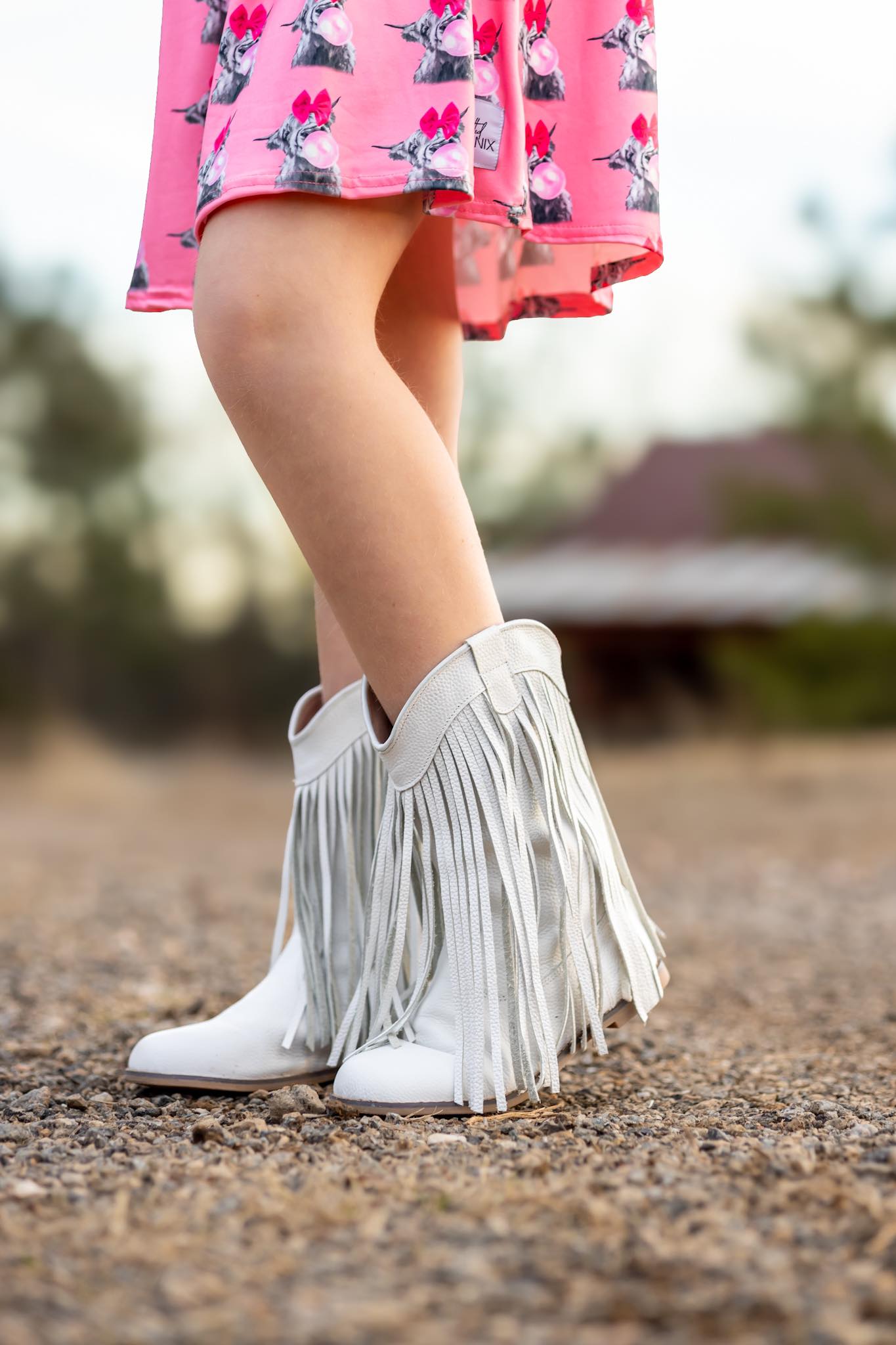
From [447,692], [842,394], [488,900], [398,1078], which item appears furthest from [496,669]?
[842,394]

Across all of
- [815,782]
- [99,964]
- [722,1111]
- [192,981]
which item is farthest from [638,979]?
[815,782]

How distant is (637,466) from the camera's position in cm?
1161

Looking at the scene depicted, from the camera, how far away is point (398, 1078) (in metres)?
0.81

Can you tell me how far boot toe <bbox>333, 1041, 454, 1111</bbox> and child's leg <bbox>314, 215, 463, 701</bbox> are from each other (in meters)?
0.30

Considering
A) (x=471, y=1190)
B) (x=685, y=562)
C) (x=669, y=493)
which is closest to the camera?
(x=471, y=1190)

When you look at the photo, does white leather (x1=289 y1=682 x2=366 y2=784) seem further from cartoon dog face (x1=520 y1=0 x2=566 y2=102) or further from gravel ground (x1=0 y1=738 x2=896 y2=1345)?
cartoon dog face (x1=520 y1=0 x2=566 y2=102)

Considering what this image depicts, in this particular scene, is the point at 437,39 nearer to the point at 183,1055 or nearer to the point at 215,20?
the point at 215,20

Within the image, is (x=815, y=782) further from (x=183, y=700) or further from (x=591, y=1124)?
(x=183, y=700)

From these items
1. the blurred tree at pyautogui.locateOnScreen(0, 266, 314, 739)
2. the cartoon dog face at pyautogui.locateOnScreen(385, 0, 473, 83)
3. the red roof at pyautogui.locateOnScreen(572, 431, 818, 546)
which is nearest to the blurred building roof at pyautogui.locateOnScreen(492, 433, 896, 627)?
the red roof at pyautogui.locateOnScreen(572, 431, 818, 546)

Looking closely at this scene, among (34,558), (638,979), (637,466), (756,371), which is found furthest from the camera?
(637,466)

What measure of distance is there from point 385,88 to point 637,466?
1110 cm

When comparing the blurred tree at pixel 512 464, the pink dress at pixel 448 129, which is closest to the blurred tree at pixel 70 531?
the blurred tree at pixel 512 464

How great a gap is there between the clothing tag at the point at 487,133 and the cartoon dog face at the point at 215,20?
0.22 metres

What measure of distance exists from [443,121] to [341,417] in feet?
0.65
